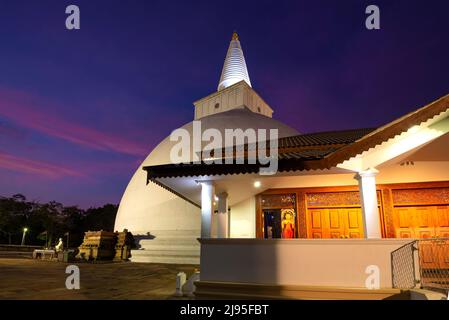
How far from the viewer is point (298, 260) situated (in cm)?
706

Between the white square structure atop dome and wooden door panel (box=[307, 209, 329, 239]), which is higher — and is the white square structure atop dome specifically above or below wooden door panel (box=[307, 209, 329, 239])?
above

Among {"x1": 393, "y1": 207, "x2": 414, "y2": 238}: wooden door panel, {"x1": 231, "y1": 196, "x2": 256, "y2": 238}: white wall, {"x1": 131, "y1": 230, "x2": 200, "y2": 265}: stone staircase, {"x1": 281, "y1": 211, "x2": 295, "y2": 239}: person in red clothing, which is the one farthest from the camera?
{"x1": 131, "y1": 230, "x2": 200, "y2": 265}: stone staircase

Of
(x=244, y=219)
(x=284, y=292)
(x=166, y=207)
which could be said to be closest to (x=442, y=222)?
(x=284, y=292)

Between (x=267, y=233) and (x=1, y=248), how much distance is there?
3354 cm

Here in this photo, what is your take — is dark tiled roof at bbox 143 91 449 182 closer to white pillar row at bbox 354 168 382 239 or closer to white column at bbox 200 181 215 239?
white column at bbox 200 181 215 239

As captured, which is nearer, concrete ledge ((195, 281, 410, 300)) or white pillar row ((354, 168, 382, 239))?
concrete ledge ((195, 281, 410, 300))

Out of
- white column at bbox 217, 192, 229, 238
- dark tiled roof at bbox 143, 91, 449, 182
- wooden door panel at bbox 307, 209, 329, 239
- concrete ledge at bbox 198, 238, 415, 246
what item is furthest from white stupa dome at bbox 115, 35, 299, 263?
concrete ledge at bbox 198, 238, 415, 246

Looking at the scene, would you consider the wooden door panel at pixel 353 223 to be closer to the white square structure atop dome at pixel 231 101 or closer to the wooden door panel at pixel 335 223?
the wooden door panel at pixel 335 223

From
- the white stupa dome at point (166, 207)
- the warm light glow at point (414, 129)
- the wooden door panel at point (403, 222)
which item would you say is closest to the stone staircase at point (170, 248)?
the white stupa dome at point (166, 207)

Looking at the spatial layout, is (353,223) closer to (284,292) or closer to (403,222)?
(403,222)

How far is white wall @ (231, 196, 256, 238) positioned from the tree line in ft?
102

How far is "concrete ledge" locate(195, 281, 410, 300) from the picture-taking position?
21.2 ft

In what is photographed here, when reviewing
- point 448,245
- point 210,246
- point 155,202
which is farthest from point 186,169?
point 155,202

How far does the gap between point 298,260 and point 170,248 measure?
1356cm
